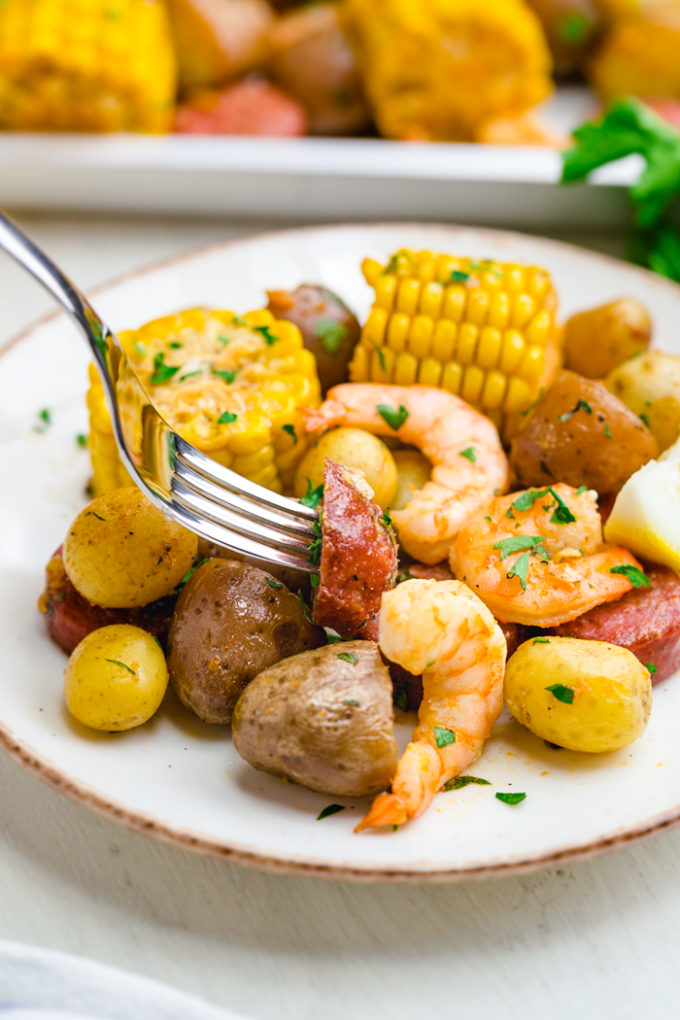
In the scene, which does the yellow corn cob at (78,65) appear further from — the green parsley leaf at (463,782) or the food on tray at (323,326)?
the green parsley leaf at (463,782)

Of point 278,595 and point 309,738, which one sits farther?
point 278,595

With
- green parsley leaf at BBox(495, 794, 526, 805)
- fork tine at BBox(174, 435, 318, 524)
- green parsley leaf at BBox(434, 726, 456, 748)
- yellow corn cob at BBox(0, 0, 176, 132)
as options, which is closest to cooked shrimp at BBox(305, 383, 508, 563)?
fork tine at BBox(174, 435, 318, 524)

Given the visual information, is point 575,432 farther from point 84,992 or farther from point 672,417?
point 84,992

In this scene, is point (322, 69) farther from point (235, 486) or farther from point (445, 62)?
point (235, 486)

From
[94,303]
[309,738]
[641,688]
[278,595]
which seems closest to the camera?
[309,738]

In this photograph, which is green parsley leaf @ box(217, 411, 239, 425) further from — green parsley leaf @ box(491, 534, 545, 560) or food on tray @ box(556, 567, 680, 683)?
food on tray @ box(556, 567, 680, 683)

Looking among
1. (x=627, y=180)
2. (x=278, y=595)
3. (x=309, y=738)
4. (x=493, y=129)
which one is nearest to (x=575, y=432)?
(x=278, y=595)

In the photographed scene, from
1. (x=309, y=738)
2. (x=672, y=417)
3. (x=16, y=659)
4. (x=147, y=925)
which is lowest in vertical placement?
(x=147, y=925)
